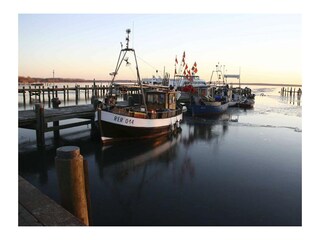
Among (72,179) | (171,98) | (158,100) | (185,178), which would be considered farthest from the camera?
(171,98)

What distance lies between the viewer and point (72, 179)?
4.97 m

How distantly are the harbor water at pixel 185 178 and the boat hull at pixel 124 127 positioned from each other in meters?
0.51

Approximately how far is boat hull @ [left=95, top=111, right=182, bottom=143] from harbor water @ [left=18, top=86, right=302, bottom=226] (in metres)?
0.51

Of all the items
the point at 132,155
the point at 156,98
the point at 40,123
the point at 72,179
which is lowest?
the point at 132,155

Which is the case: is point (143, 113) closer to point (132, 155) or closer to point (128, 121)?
point (128, 121)

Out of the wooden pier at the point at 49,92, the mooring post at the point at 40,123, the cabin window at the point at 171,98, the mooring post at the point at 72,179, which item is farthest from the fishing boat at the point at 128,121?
the wooden pier at the point at 49,92

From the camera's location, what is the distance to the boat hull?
1557 centimetres

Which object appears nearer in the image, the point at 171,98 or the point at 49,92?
the point at 171,98

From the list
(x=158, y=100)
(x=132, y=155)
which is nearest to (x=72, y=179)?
(x=132, y=155)

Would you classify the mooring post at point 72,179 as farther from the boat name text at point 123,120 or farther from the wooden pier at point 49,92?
the wooden pier at point 49,92

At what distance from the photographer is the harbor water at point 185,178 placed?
795 cm

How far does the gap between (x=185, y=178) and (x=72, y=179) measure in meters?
6.76

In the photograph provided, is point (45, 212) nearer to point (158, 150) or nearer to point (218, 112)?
point (158, 150)

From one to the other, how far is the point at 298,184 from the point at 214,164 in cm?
374
